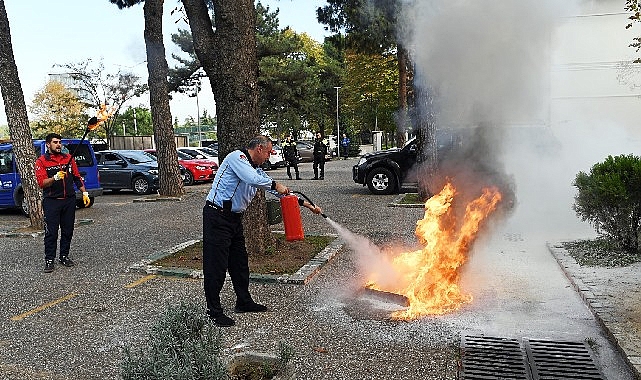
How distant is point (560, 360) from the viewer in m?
4.32

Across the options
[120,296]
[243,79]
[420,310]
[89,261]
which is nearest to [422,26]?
[243,79]

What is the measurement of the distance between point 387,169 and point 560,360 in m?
11.3

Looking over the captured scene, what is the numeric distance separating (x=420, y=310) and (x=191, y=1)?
5.91 m

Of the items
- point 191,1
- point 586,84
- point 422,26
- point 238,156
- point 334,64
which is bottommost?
point 238,156

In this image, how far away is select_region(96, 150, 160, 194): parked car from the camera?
60.2 feet

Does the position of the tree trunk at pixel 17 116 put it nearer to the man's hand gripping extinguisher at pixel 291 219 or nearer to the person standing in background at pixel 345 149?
the man's hand gripping extinguisher at pixel 291 219

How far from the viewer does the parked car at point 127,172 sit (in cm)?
1836

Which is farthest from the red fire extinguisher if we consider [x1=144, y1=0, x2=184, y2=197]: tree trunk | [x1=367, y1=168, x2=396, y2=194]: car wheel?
[x1=144, y1=0, x2=184, y2=197]: tree trunk

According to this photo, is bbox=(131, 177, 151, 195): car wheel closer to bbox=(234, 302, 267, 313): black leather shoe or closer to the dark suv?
the dark suv

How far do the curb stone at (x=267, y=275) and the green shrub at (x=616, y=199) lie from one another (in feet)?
12.4

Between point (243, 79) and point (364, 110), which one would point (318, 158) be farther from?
point (364, 110)

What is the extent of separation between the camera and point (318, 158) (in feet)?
69.1

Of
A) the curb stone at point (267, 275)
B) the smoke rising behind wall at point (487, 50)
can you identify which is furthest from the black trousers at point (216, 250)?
the smoke rising behind wall at point (487, 50)

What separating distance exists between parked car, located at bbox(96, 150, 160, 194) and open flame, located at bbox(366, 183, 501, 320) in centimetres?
1363
